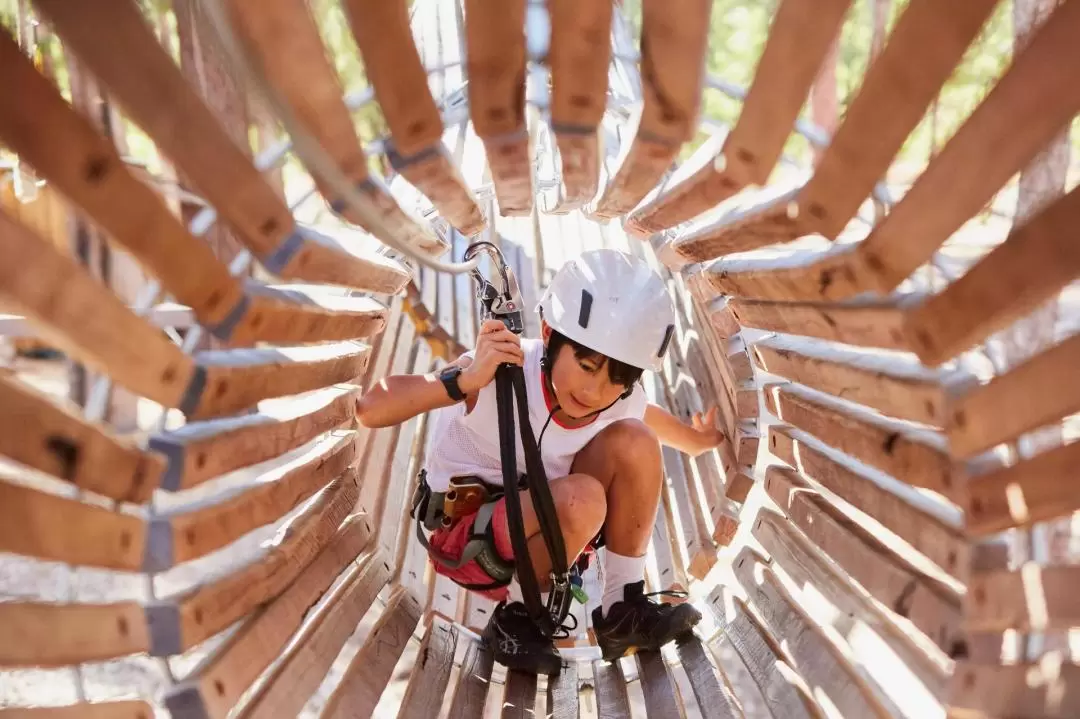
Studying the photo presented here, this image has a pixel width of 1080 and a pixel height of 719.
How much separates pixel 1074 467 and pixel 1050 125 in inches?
25.2

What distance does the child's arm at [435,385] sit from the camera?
111 inches

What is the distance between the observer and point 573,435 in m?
3.29

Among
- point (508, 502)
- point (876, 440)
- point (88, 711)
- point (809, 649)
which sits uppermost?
point (876, 440)

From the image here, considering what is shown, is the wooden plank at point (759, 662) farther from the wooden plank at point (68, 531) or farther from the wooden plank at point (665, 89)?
the wooden plank at point (68, 531)

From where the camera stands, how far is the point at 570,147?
283 cm

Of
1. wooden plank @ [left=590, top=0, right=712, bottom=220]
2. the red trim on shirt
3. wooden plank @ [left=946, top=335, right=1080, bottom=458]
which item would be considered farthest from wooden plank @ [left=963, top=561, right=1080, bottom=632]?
the red trim on shirt

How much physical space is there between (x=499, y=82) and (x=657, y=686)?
75.2 inches

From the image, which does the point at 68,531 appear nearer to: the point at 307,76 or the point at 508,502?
the point at 307,76

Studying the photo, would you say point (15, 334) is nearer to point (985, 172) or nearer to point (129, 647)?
point (129, 647)

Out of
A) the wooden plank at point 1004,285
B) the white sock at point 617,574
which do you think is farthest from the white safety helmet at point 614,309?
the wooden plank at point 1004,285

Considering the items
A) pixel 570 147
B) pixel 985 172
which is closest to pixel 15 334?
pixel 570 147

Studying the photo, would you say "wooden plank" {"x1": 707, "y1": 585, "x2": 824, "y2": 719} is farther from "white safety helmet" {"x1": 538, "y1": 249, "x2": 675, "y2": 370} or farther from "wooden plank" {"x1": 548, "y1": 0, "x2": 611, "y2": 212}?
"wooden plank" {"x1": 548, "y1": 0, "x2": 611, "y2": 212}

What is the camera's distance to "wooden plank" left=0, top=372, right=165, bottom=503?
1.69 meters

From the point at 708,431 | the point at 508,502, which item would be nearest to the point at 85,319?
the point at 508,502
